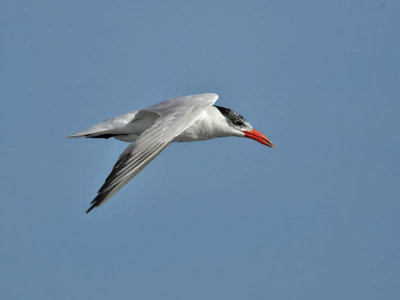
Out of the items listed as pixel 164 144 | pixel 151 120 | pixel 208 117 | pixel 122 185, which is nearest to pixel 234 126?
pixel 208 117

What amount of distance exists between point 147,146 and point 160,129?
554 millimetres

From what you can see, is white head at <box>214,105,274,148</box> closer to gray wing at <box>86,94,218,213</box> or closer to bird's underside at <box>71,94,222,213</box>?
bird's underside at <box>71,94,222,213</box>

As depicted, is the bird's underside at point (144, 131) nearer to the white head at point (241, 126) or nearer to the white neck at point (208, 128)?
the white neck at point (208, 128)

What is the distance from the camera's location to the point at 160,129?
874 centimetres

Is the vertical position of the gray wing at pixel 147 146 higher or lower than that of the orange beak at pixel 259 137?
lower

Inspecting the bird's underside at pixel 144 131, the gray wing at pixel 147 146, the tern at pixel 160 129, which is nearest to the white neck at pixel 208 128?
the tern at pixel 160 129

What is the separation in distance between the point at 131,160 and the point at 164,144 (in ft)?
1.53

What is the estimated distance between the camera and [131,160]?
805 centimetres

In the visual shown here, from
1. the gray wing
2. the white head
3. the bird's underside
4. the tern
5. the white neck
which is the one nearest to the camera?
the gray wing

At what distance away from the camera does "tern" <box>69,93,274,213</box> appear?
7922 millimetres

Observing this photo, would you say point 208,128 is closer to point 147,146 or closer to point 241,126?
point 241,126

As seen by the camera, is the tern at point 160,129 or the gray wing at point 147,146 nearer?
the gray wing at point 147,146

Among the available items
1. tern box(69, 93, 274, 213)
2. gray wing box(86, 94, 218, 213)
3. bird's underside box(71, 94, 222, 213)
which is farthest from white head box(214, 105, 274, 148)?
gray wing box(86, 94, 218, 213)

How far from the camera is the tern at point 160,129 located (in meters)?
7.92
